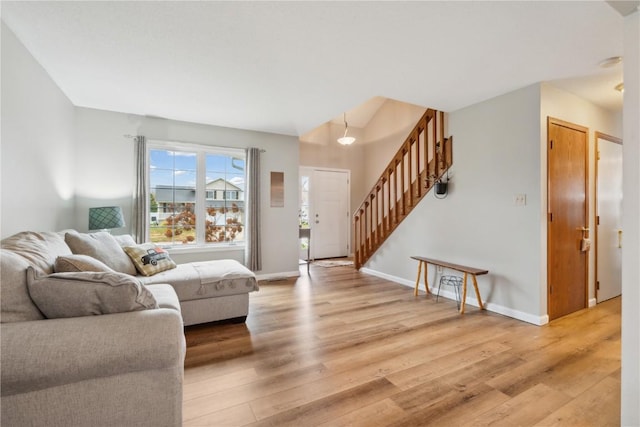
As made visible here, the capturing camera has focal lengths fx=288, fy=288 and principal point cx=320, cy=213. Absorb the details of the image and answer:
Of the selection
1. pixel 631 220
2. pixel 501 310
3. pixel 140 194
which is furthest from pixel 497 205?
pixel 140 194

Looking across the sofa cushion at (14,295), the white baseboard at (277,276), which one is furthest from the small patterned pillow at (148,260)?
the white baseboard at (277,276)

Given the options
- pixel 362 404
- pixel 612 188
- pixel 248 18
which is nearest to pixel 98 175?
pixel 248 18

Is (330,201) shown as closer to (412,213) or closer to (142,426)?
(412,213)

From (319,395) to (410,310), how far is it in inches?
72.7

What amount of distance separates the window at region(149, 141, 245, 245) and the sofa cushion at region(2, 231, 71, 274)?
2.23 m

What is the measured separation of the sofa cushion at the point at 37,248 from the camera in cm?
157

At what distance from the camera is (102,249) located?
253 centimetres

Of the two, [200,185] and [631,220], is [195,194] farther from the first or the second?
[631,220]

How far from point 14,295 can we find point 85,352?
458 mm

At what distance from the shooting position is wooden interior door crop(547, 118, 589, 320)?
9.71 ft

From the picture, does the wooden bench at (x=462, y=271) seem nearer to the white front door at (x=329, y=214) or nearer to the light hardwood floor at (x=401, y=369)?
the light hardwood floor at (x=401, y=369)

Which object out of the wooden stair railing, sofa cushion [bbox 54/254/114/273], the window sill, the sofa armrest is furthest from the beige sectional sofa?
the wooden stair railing

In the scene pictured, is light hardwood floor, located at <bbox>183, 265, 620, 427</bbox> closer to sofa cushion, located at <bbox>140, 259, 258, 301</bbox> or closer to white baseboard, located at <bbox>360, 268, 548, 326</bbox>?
white baseboard, located at <bbox>360, 268, 548, 326</bbox>

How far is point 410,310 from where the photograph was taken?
330 cm
